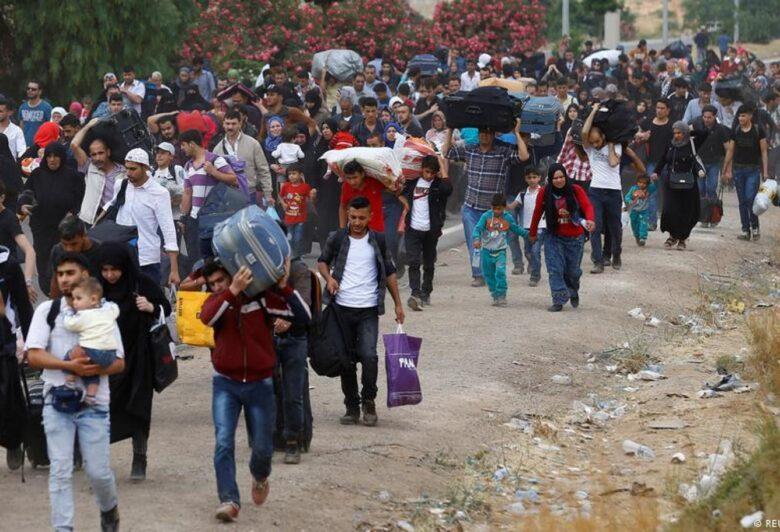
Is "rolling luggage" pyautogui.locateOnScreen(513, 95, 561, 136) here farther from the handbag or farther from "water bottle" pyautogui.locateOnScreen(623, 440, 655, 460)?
the handbag

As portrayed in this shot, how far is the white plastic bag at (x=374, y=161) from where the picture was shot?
527 inches

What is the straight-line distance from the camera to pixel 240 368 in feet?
27.4

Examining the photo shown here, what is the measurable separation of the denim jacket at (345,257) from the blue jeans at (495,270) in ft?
15.6

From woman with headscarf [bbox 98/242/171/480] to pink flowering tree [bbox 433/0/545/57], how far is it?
91.5 ft

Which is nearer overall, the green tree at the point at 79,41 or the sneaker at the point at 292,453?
the sneaker at the point at 292,453

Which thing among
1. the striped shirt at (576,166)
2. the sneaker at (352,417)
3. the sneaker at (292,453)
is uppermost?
the striped shirt at (576,166)

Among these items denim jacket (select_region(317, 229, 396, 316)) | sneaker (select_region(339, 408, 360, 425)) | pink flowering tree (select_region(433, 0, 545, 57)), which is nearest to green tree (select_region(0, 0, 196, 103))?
pink flowering tree (select_region(433, 0, 545, 57))

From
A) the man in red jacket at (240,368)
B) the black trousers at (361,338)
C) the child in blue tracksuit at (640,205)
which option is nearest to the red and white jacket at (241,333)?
the man in red jacket at (240,368)

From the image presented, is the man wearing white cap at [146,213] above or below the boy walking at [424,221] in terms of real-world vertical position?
above

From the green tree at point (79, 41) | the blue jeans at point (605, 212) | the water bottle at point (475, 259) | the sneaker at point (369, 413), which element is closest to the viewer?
the sneaker at point (369, 413)

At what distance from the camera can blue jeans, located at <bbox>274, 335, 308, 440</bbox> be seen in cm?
947

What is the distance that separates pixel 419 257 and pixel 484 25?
74.5ft

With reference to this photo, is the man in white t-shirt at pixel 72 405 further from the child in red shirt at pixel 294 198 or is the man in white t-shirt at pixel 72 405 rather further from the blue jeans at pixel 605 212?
the blue jeans at pixel 605 212

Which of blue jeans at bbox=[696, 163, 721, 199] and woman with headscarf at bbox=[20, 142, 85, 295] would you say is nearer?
woman with headscarf at bbox=[20, 142, 85, 295]
